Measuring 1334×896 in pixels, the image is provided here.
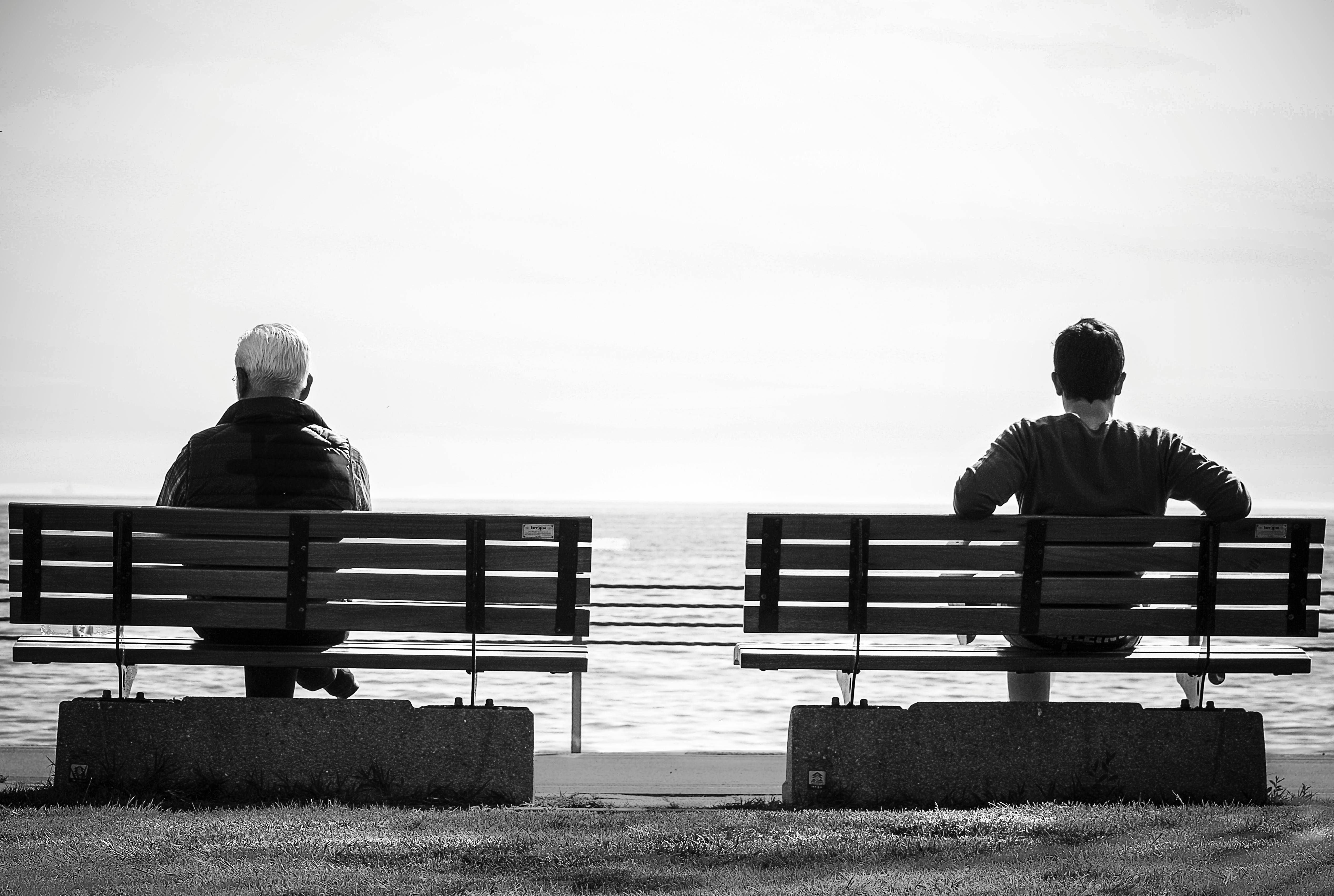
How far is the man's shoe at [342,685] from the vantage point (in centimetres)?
608

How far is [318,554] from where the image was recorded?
553 cm

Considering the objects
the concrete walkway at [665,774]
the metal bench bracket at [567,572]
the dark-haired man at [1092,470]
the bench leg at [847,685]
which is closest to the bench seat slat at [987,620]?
the dark-haired man at [1092,470]

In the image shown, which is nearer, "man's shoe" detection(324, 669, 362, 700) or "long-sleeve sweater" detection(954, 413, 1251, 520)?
"long-sleeve sweater" detection(954, 413, 1251, 520)

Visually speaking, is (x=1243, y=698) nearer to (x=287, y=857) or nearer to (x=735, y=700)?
(x=735, y=700)

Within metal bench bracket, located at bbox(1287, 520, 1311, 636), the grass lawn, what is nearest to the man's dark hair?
metal bench bracket, located at bbox(1287, 520, 1311, 636)

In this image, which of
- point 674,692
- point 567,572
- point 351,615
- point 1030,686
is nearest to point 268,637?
point 351,615

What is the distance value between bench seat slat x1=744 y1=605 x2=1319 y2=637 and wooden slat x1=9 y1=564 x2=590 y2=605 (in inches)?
A: 31.3

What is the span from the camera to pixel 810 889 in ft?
13.1

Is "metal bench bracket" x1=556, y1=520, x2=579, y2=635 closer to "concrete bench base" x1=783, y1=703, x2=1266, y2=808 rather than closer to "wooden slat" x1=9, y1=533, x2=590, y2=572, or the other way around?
"wooden slat" x1=9, y1=533, x2=590, y2=572

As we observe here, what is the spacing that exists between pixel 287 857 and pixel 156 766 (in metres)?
1.38

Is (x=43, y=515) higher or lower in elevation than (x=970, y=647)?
higher

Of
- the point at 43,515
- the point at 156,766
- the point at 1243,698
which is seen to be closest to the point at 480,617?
the point at 156,766

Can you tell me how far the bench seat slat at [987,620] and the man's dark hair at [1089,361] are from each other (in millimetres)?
863

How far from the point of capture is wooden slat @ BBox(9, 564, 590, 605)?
5.52 metres
